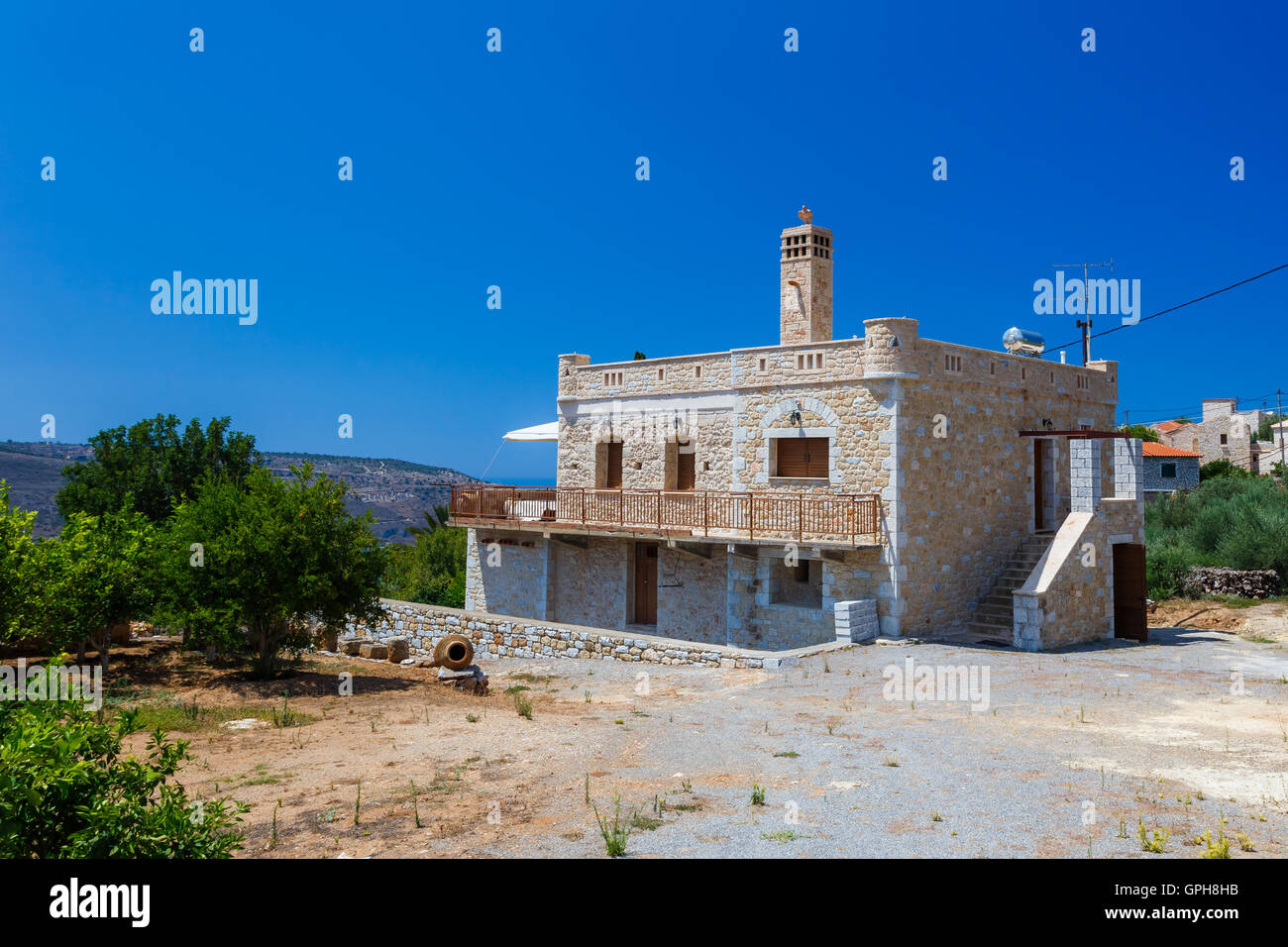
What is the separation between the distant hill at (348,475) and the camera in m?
55.3

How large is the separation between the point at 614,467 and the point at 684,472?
217 cm

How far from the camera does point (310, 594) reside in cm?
1269

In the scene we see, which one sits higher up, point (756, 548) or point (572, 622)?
point (756, 548)

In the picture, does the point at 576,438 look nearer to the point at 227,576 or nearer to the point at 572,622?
the point at 572,622

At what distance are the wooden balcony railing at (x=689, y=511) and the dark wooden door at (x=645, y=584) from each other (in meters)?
1.19

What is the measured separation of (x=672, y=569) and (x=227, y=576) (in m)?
9.86

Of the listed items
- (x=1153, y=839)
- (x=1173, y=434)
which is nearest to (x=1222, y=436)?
(x=1173, y=434)

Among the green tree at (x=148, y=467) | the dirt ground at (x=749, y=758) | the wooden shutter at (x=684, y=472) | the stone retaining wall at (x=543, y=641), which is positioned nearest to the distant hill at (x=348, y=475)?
the green tree at (x=148, y=467)

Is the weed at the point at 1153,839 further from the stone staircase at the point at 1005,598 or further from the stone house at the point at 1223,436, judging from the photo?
the stone house at the point at 1223,436

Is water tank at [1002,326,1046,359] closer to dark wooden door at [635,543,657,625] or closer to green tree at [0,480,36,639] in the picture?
dark wooden door at [635,543,657,625]

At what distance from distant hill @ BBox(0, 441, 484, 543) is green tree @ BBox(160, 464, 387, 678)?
28043 mm

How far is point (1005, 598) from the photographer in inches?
700

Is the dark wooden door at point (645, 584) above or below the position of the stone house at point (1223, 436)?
below

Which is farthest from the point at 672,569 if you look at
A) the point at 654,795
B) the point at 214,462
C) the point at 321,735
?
the point at 214,462
